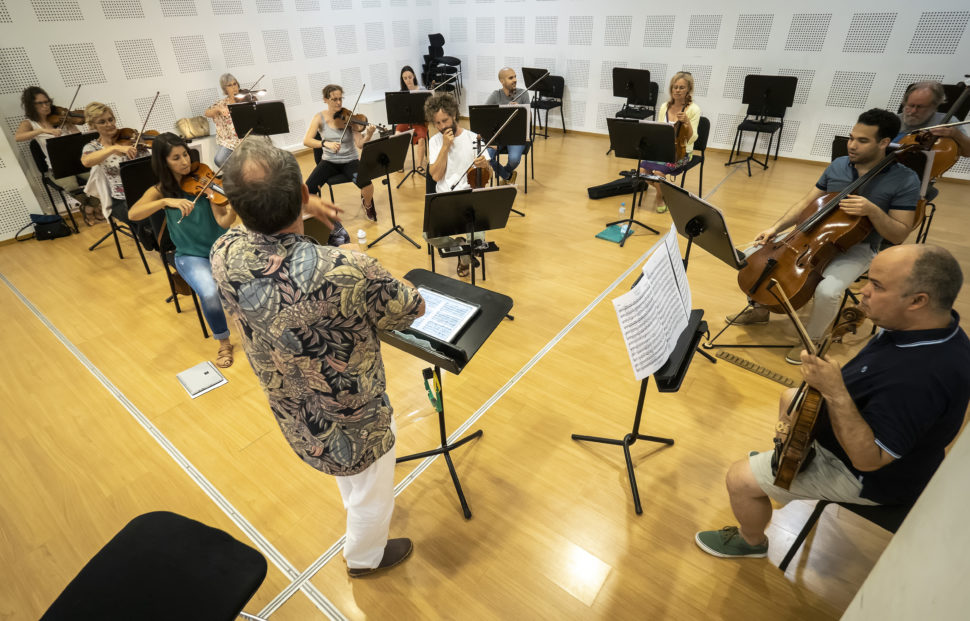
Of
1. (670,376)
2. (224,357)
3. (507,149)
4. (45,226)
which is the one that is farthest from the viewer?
(507,149)

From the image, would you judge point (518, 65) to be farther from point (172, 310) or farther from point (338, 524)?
point (338, 524)

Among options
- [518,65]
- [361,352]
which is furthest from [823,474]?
[518,65]

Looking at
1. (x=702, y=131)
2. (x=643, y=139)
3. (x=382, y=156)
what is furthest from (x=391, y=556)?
(x=702, y=131)

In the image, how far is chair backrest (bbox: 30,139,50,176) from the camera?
16.5 feet

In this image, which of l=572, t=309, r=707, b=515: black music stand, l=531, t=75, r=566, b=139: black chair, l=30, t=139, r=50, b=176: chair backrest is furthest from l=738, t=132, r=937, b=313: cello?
l=30, t=139, r=50, b=176: chair backrest

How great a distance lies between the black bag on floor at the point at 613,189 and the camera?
585cm

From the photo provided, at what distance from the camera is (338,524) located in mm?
2309

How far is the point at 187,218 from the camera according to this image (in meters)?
3.15

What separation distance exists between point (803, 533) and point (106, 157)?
5260mm

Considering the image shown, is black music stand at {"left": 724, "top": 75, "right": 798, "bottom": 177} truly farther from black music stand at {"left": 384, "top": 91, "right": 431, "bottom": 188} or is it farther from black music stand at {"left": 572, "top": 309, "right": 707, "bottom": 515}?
black music stand at {"left": 572, "top": 309, "right": 707, "bottom": 515}

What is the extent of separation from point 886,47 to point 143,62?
8.75 m

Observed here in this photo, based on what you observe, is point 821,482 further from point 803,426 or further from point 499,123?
point 499,123

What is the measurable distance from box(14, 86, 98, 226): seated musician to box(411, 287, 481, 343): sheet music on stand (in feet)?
17.3

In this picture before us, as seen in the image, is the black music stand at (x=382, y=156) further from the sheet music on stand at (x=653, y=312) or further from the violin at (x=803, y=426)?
the violin at (x=803, y=426)
